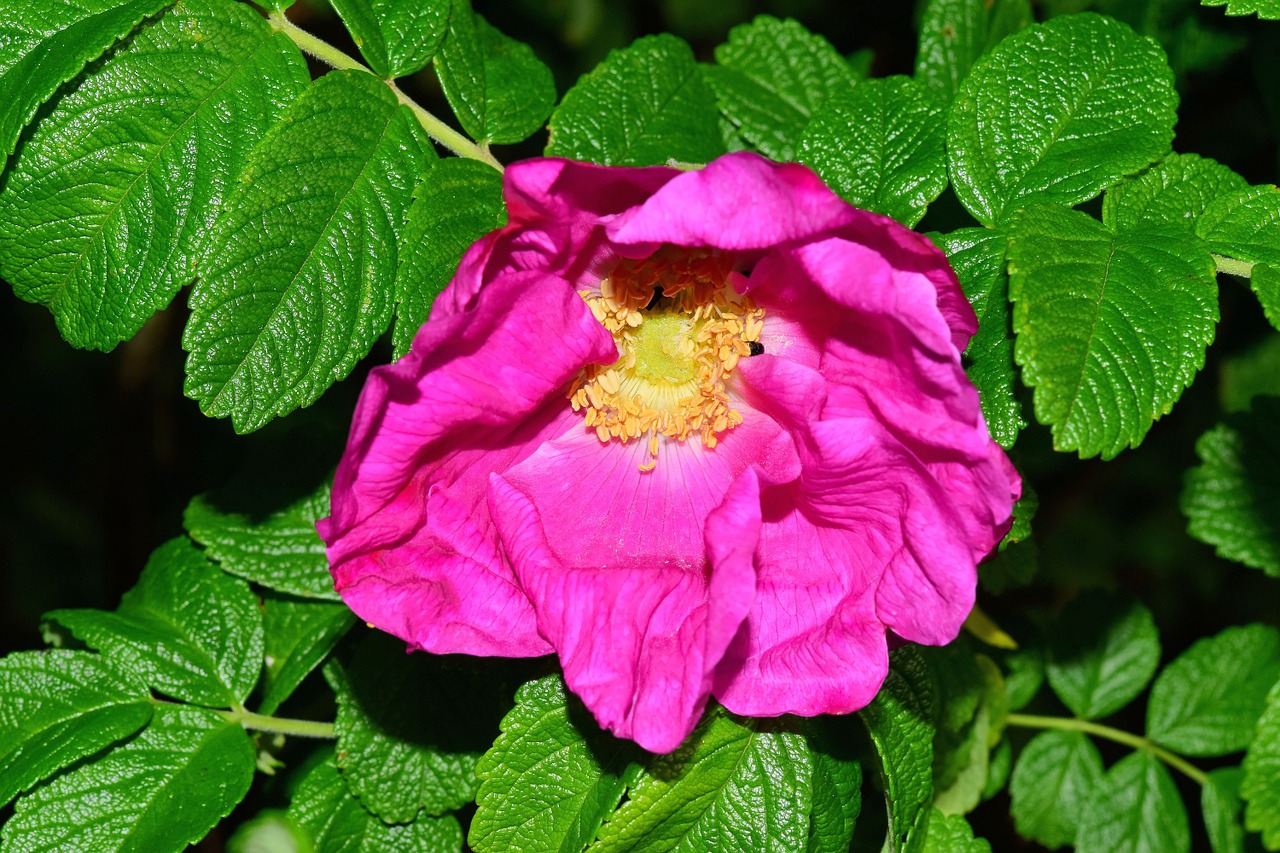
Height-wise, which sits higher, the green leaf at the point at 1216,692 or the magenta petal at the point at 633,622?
the magenta petal at the point at 633,622

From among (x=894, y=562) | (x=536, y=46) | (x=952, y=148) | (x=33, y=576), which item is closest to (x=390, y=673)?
(x=894, y=562)

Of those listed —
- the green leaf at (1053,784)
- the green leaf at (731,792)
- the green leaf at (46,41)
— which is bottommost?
the green leaf at (1053,784)

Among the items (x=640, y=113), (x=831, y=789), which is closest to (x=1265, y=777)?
(x=831, y=789)

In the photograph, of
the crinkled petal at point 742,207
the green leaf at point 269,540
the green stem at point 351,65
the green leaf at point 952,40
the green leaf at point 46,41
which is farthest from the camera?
the green leaf at point 952,40

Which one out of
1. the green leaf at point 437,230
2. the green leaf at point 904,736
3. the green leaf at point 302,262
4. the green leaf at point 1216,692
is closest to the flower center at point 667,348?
the green leaf at point 437,230

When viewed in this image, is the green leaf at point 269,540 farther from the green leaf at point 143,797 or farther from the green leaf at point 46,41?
the green leaf at point 46,41

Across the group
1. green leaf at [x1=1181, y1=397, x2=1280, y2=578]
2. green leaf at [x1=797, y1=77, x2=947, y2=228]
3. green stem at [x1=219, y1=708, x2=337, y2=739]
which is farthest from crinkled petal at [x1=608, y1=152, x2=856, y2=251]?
green leaf at [x1=1181, y1=397, x2=1280, y2=578]
